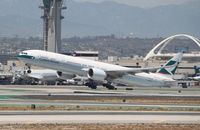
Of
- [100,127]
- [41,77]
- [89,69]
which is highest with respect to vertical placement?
[89,69]

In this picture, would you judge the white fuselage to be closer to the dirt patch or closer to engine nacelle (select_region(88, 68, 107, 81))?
engine nacelle (select_region(88, 68, 107, 81))

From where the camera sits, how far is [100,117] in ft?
151

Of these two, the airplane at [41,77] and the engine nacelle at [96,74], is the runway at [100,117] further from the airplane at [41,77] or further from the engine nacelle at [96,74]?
the airplane at [41,77]

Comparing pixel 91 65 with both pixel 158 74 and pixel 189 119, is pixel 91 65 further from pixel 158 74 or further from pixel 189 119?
pixel 189 119

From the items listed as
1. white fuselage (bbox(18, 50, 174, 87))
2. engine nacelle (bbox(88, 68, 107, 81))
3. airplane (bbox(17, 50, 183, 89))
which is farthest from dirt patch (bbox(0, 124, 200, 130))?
white fuselage (bbox(18, 50, 174, 87))

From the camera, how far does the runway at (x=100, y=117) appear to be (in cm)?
4266

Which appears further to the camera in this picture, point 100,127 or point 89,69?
point 89,69

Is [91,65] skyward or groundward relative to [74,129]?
skyward

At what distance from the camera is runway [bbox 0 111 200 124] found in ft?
140

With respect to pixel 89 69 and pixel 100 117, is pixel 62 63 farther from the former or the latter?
pixel 100 117

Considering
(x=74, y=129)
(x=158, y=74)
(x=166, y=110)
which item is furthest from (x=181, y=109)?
(x=158, y=74)

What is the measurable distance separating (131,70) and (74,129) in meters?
60.3

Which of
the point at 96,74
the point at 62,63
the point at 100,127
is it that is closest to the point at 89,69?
the point at 96,74

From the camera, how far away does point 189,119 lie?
4584 cm
